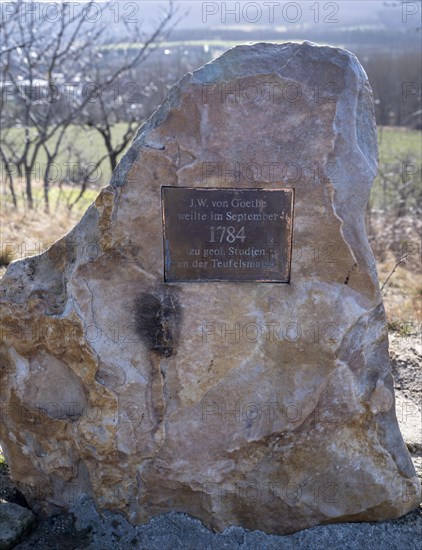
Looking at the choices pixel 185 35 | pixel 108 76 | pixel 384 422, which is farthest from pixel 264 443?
pixel 185 35

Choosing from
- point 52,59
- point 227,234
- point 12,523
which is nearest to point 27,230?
point 52,59

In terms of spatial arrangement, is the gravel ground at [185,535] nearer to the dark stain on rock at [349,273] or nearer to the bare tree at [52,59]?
the dark stain on rock at [349,273]

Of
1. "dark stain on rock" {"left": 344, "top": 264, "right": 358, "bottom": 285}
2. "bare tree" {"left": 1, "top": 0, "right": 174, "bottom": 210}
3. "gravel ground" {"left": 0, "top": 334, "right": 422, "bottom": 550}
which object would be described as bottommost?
"gravel ground" {"left": 0, "top": 334, "right": 422, "bottom": 550}

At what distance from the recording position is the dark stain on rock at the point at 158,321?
319 centimetres

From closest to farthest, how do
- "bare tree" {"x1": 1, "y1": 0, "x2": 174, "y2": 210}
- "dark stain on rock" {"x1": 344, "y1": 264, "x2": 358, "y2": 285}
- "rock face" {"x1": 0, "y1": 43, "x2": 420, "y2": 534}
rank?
"rock face" {"x1": 0, "y1": 43, "x2": 420, "y2": 534}, "dark stain on rock" {"x1": 344, "y1": 264, "x2": 358, "y2": 285}, "bare tree" {"x1": 1, "y1": 0, "x2": 174, "y2": 210}

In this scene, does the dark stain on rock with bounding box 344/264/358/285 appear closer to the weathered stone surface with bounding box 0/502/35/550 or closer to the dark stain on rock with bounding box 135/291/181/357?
the dark stain on rock with bounding box 135/291/181/357

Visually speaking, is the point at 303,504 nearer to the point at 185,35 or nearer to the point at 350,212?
the point at 350,212

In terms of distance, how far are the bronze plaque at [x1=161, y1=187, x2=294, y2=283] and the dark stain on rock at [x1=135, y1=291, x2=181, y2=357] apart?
12 centimetres

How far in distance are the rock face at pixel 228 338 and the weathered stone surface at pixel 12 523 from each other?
249mm

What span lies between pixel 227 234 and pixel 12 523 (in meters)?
1.91

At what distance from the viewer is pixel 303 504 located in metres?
3.34

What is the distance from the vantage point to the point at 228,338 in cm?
320

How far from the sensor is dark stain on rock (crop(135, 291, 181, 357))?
319cm

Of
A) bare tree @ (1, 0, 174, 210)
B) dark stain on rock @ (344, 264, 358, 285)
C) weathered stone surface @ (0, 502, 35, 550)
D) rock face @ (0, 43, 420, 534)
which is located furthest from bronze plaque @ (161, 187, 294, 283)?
bare tree @ (1, 0, 174, 210)
